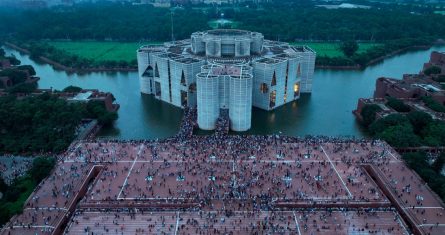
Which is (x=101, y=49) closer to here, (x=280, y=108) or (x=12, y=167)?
(x=280, y=108)

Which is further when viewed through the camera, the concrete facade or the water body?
the water body

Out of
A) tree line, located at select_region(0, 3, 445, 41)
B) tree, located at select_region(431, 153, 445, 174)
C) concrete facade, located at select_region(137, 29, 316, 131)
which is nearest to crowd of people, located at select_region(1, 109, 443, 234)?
tree, located at select_region(431, 153, 445, 174)

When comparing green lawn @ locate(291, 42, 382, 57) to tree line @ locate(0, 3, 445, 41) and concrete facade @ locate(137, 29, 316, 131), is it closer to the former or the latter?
tree line @ locate(0, 3, 445, 41)

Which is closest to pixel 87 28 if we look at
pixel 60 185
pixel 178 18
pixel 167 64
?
pixel 178 18

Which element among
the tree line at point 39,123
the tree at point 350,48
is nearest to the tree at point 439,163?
the tree line at point 39,123

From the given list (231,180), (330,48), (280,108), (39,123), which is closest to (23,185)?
(39,123)

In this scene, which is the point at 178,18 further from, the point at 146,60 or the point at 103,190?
the point at 103,190
